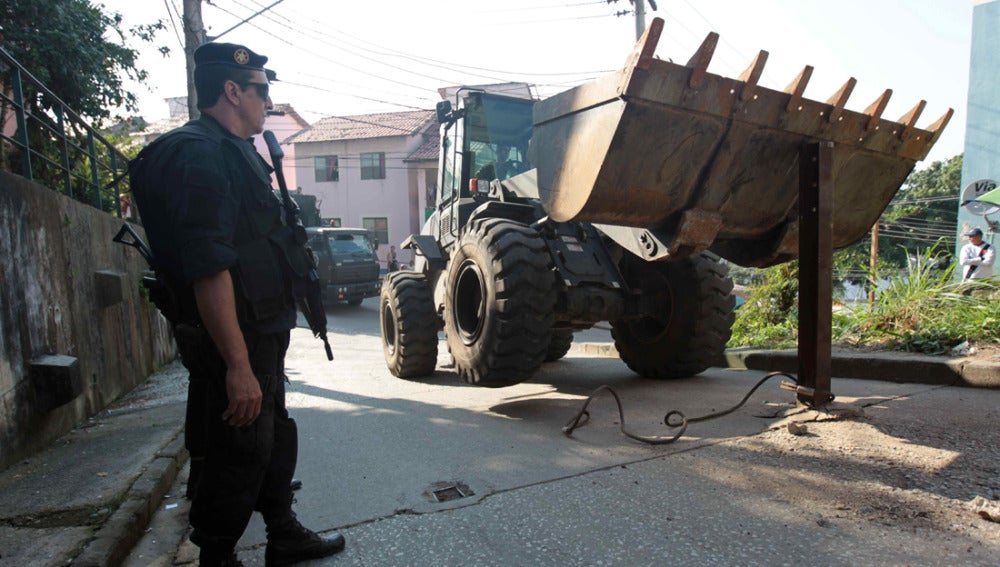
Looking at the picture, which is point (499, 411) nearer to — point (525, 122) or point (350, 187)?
point (525, 122)

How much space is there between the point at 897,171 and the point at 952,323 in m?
2.17

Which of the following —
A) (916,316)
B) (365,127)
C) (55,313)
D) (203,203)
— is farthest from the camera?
(365,127)

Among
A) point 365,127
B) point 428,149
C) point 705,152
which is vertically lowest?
point 705,152

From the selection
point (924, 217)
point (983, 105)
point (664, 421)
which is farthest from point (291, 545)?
point (924, 217)

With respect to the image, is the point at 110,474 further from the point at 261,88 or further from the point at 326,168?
the point at 326,168

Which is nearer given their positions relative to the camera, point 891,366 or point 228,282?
point 228,282

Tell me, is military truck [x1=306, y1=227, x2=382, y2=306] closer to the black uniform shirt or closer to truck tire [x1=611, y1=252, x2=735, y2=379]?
truck tire [x1=611, y1=252, x2=735, y2=379]

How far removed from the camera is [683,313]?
17.2 feet

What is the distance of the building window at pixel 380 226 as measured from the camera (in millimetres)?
33375

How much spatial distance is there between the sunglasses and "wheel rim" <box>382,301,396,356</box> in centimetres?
449

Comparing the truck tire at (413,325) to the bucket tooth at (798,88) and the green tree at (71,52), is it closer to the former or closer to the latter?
the bucket tooth at (798,88)

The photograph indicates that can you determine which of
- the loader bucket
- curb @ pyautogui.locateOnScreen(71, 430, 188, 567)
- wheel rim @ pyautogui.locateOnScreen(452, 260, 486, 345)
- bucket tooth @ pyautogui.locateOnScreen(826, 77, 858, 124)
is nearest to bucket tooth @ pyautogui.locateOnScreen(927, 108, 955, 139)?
the loader bucket

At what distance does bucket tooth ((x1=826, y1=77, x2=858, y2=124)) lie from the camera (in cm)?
365

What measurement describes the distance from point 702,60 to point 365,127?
3298cm
